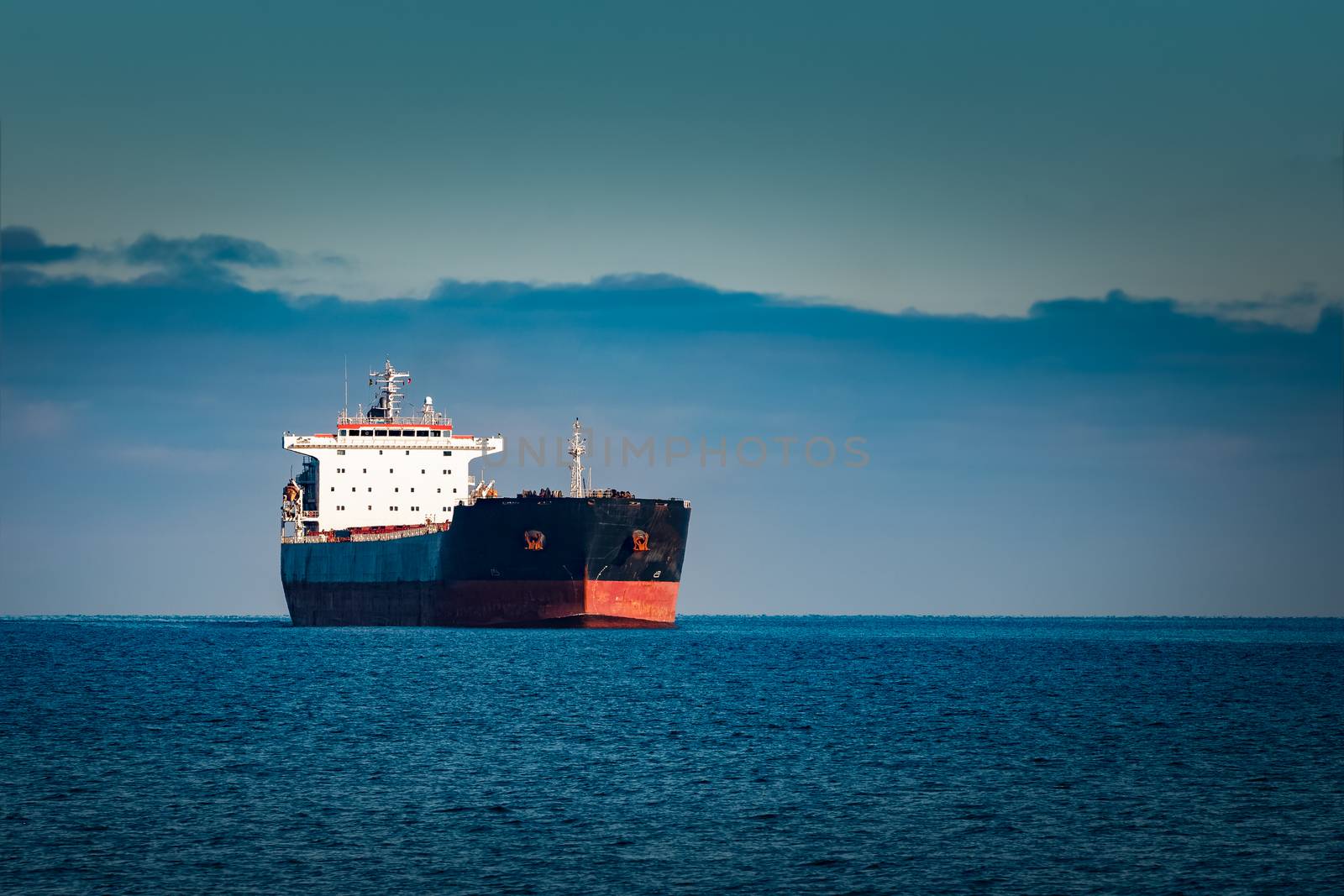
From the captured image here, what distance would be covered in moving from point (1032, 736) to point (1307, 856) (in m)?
13.7

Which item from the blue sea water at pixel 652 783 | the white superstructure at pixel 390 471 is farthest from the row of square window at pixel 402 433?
the blue sea water at pixel 652 783

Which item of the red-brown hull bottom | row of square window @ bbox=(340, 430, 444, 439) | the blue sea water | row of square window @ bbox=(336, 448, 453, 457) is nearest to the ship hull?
the red-brown hull bottom

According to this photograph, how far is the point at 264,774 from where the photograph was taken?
2778 centimetres

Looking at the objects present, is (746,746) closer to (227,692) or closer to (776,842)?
(776,842)

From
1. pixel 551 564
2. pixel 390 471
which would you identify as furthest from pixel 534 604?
pixel 390 471

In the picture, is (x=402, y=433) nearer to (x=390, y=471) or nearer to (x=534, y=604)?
(x=390, y=471)

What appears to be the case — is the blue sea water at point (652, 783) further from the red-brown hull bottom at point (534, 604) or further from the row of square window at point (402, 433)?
the row of square window at point (402, 433)

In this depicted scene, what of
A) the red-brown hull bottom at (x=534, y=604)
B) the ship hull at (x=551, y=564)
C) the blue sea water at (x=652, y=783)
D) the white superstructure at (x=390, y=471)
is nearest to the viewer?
the blue sea water at (x=652, y=783)

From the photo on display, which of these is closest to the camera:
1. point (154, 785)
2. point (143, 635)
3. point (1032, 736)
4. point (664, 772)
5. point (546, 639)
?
point (154, 785)

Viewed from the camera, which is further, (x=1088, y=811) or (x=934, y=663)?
(x=934, y=663)

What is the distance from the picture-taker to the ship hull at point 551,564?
63250 mm

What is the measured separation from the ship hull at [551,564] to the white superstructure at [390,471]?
32.1 feet

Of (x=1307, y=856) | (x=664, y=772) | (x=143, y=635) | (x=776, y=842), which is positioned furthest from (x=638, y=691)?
(x=143, y=635)

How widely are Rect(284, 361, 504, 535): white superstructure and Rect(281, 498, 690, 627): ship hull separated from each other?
32.1 ft
